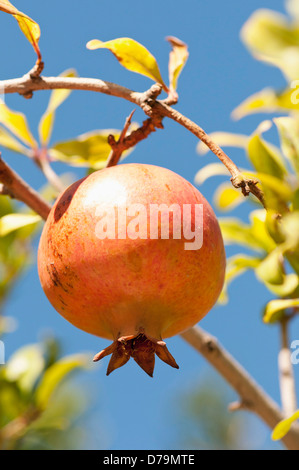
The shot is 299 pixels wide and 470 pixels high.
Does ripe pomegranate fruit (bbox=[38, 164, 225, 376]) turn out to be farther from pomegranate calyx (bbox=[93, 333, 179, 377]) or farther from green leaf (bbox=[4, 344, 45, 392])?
green leaf (bbox=[4, 344, 45, 392])

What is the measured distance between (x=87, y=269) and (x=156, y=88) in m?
0.41

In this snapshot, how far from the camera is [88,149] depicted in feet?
5.95

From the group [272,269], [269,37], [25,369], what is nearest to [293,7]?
[269,37]

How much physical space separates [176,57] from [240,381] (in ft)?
3.01

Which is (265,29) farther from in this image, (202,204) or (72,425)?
(72,425)

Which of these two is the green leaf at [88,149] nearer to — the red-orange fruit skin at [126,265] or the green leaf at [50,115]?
the green leaf at [50,115]

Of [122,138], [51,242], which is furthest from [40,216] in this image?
[51,242]

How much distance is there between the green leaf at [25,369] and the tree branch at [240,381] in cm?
91

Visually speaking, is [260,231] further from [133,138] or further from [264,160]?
[133,138]

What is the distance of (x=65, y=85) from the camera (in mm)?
1309

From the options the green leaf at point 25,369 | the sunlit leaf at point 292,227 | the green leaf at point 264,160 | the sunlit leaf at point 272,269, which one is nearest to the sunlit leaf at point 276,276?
the sunlit leaf at point 272,269

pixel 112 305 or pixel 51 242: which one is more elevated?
pixel 51 242

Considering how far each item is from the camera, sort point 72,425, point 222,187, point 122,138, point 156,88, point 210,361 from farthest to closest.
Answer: point 72,425 < point 222,187 < point 210,361 < point 122,138 < point 156,88

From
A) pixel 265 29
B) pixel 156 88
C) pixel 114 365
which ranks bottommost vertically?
pixel 114 365
